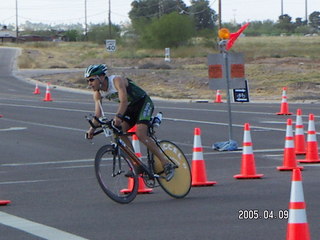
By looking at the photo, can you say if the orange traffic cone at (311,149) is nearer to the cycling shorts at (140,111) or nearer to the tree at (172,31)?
the cycling shorts at (140,111)

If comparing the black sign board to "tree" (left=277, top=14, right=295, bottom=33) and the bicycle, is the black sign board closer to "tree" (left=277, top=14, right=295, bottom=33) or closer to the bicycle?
the bicycle

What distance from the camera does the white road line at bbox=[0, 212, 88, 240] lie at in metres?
8.42

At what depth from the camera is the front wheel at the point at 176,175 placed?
10.8 metres

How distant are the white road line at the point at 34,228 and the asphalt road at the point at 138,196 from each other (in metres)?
0.01

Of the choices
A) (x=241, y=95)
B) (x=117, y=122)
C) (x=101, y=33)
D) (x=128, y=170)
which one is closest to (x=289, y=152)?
(x=128, y=170)

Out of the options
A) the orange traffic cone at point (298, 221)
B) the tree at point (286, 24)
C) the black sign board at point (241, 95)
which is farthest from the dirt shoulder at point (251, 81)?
the tree at point (286, 24)

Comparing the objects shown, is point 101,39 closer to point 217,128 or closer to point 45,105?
point 45,105

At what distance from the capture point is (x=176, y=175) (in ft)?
35.6

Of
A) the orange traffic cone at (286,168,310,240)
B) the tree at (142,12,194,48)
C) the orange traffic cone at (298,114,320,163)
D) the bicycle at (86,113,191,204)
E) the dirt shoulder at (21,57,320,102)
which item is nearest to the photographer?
the orange traffic cone at (286,168,310,240)

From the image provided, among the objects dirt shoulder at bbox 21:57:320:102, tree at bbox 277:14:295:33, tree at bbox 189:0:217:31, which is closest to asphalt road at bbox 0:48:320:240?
dirt shoulder at bbox 21:57:320:102

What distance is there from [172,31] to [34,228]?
295 feet

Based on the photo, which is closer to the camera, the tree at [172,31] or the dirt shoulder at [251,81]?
the dirt shoulder at [251,81]

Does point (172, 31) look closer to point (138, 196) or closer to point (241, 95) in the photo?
point (241, 95)

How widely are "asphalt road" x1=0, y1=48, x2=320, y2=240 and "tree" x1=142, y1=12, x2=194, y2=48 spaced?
2960 inches
